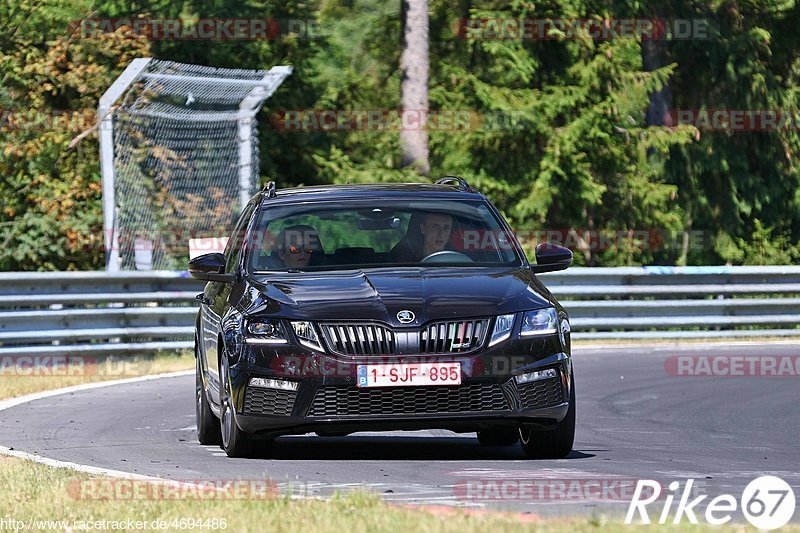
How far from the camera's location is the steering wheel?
10.3 m

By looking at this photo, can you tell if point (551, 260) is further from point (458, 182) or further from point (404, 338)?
point (404, 338)

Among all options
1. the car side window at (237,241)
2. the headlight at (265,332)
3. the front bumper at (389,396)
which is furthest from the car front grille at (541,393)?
the car side window at (237,241)

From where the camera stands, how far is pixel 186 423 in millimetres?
12695

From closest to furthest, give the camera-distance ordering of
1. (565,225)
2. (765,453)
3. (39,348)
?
(765,453) < (39,348) < (565,225)

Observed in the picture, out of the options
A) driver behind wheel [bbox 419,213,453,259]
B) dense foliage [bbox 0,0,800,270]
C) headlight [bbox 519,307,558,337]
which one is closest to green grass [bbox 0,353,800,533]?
headlight [bbox 519,307,558,337]

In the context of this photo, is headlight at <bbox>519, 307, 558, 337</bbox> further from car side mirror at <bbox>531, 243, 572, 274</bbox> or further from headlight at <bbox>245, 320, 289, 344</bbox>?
headlight at <bbox>245, 320, 289, 344</bbox>

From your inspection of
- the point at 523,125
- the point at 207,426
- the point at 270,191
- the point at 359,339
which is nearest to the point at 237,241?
the point at 270,191

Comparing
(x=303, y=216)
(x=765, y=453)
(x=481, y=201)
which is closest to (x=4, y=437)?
(x=303, y=216)

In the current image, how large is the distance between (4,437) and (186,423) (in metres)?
1.57

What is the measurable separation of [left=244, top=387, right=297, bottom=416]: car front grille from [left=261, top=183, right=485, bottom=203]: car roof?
1910 mm

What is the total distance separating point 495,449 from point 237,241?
2.31 meters

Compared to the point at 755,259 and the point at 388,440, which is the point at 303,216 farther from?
the point at 755,259

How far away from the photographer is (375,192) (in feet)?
35.7

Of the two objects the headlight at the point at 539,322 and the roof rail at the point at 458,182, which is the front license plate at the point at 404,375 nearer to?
the headlight at the point at 539,322
